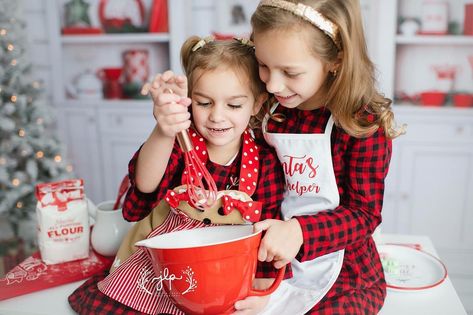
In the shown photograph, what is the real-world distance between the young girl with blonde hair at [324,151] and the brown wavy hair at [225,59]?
0.15 ft

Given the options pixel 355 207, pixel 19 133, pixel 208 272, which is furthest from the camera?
pixel 19 133

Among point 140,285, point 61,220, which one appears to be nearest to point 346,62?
point 140,285

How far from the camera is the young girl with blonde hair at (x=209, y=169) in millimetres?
Result: 1010

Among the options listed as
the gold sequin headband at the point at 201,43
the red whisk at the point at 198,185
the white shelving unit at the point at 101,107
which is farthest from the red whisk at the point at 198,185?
the white shelving unit at the point at 101,107

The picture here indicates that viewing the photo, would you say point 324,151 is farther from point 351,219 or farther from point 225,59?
point 225,59

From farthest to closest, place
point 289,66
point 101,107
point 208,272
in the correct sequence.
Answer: point 101,107, point 289,66, point 208,272

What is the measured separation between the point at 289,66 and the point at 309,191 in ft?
0.89

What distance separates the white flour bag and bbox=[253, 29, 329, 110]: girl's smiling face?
543 millimetres

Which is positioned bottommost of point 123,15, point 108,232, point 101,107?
point 108,232

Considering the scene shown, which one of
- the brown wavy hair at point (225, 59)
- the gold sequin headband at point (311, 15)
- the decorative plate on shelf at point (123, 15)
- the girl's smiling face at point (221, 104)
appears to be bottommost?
the girl's smiling face at point (221, 104)

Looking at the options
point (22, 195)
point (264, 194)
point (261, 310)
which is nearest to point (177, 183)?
point (264, 194)

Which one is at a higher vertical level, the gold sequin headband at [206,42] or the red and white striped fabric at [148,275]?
the gold sequin headband at [206,42]

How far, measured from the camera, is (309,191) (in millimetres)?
1064

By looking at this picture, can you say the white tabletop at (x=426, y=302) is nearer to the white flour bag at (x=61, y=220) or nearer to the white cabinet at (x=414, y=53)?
the white flour bag at (x=61, y=220)
